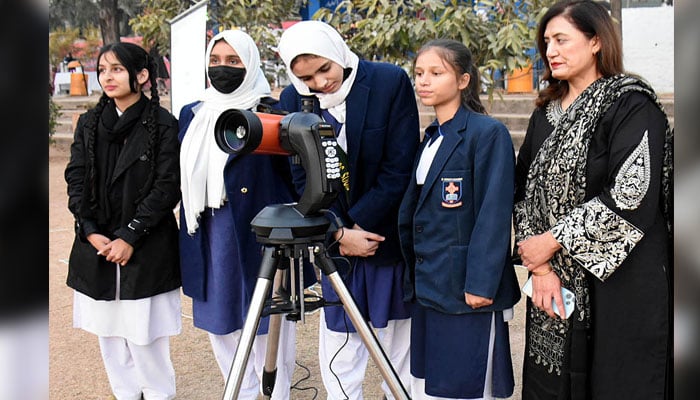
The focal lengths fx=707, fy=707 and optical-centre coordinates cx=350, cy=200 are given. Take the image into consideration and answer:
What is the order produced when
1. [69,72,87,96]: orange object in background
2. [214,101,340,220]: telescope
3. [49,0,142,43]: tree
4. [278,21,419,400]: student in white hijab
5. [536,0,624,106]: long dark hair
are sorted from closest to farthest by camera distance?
1. [214,101,340,220]: telescope
2. [536,0,624,106]: long dark hair
3. [278,21,419,400]: student in white hijab
4. [49,0,142,43]: tree
5. [69,72,87,96]: orange object in background

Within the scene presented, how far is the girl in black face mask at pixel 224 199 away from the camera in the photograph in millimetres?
3006

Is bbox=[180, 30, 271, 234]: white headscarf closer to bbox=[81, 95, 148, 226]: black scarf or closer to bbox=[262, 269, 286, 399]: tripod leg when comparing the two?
bbox=[81, 95, 148, 226]: black scarf

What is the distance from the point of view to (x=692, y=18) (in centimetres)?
115

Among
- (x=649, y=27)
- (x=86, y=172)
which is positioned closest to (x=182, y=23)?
(x=86, y=172)

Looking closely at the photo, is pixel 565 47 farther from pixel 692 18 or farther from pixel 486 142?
pixel 692 18

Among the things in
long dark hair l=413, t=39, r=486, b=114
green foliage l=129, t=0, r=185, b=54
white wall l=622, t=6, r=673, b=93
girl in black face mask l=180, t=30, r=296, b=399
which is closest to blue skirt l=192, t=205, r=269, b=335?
girl in black face mask l=180, t=30, r=296, b=399

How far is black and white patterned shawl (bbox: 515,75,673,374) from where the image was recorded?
7.05 feet

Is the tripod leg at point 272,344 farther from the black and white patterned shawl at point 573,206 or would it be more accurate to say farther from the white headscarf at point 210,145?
the black and white patterned shawl at point 573,206

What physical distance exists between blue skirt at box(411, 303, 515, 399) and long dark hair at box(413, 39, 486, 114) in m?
0.78

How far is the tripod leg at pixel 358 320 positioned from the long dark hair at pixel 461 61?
82 centimetres

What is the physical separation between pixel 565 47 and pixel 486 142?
407mm

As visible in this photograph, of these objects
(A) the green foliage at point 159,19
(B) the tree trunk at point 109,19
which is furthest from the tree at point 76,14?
(A) the green foliage at point 159,19

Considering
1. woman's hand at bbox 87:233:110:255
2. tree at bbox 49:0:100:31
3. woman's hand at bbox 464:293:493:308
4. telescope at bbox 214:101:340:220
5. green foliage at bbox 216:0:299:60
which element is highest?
tree at bbox 49:0:100:31

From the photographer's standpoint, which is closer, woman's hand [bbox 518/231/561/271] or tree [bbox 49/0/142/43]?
woman's hand [bbox 518/231/561/271]
